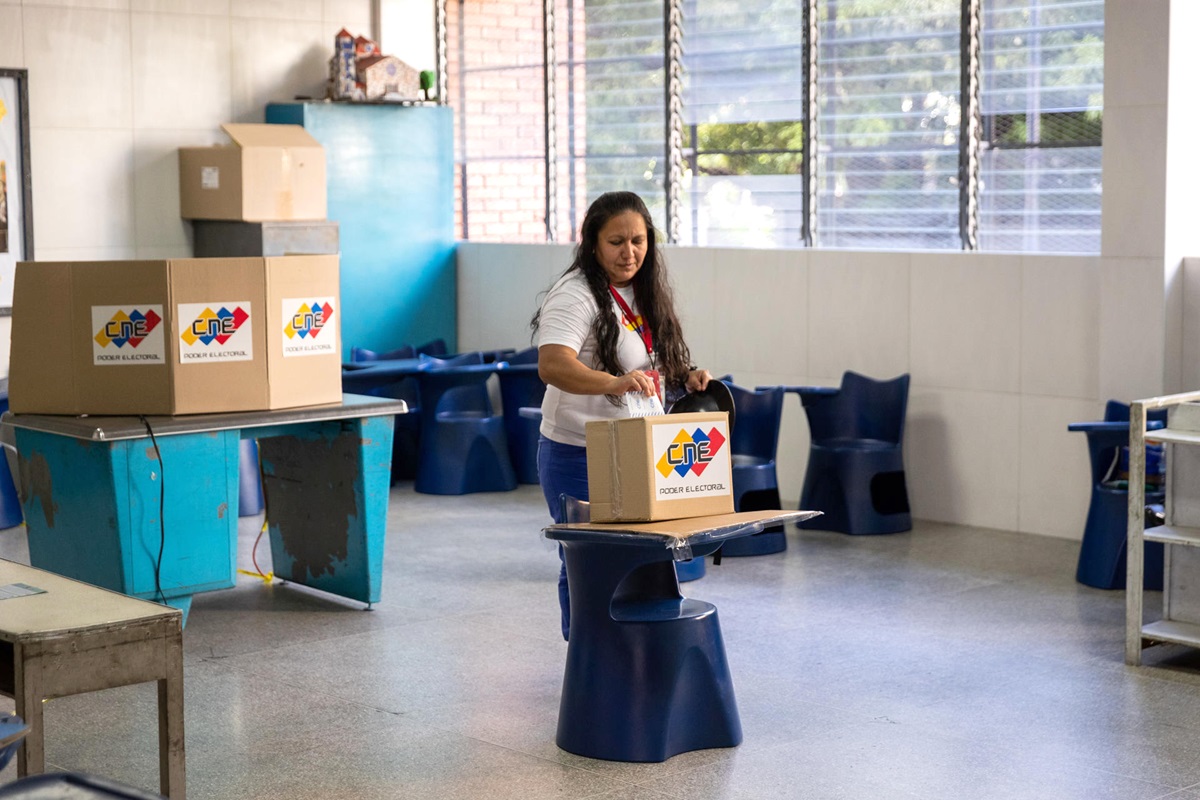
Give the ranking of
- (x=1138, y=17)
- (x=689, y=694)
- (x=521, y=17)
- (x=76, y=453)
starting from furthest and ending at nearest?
(x=521, y=17), (x=1138, y=17), (x=76, y=453), (x=689, y=694)

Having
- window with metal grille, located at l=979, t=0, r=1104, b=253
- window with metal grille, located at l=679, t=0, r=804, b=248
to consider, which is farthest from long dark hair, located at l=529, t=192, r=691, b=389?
window with metal grille, located at l=679, t=0, r=804, b=248

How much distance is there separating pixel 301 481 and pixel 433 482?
2480 mm

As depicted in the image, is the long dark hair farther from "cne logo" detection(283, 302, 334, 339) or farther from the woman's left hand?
"cne logo" detection(283, 302, 334, 339)

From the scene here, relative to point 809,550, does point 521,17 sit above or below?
above

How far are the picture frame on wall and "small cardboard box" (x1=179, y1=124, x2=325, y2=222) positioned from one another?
94cm

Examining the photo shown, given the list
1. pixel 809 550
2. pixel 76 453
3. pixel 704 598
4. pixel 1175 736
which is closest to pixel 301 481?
pixel 76 453

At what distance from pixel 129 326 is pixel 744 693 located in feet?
8.24

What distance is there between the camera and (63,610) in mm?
3352

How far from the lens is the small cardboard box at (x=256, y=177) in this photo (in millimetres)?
8781

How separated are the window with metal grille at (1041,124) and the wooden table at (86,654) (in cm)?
534

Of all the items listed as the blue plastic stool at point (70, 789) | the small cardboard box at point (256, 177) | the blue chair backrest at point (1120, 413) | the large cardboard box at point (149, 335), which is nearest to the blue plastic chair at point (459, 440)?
the small cardboard box at point (256, 177)

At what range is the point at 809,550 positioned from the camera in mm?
7223

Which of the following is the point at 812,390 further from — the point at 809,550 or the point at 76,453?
the point at 76,453

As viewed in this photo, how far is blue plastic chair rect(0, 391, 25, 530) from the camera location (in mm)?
7773
